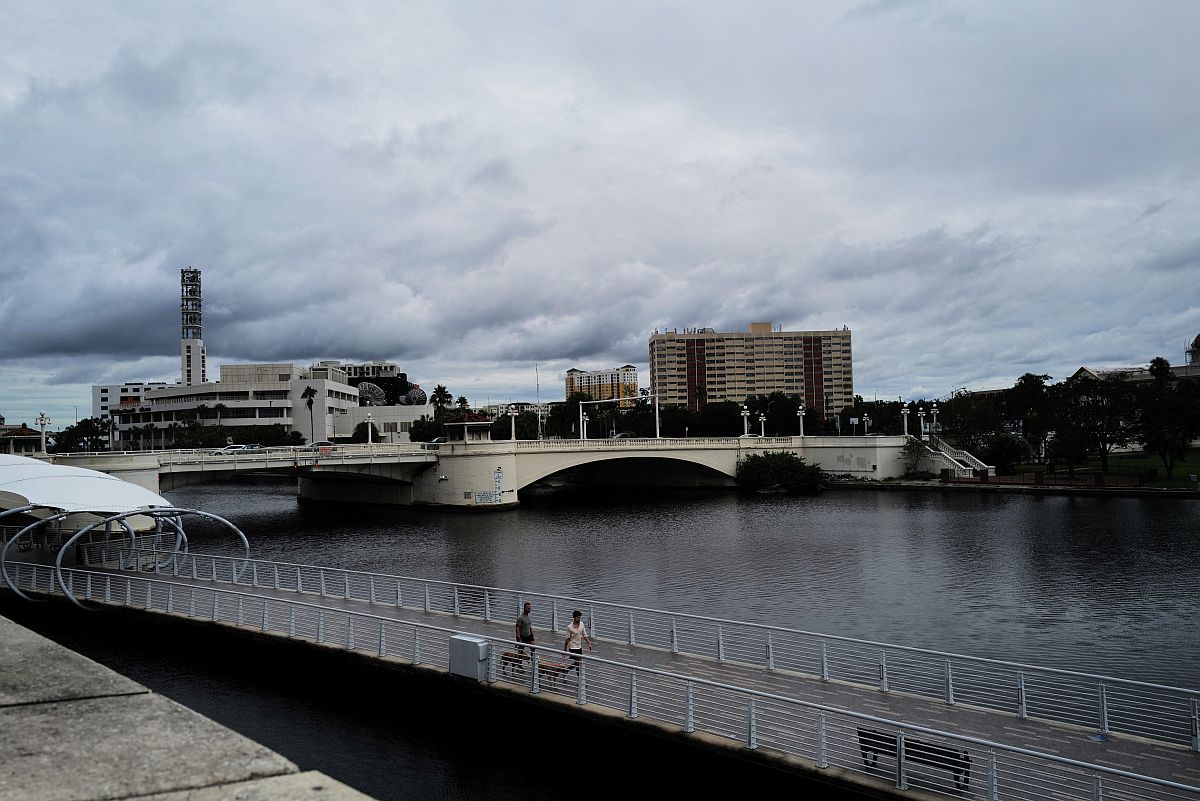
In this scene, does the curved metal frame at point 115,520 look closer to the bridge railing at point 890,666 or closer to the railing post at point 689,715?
the bridge railing at point 890,666

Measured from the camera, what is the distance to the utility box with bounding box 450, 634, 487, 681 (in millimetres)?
20078

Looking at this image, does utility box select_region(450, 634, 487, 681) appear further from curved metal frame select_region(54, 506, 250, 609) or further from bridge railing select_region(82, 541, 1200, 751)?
curved metal frame select_region(54, 506, 250, 609)

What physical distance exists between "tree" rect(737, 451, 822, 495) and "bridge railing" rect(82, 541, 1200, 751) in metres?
56.4

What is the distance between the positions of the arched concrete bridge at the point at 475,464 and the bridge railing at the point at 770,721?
35498mm

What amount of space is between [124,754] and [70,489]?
3302 centimetres

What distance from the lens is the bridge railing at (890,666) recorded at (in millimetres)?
18094

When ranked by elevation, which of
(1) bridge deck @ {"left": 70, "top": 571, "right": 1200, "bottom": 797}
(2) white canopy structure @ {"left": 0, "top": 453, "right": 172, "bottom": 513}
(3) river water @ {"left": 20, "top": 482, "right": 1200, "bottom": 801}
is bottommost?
(3) river water @ {"left": 20, "top": 482, "right": 1200, "bottom": 801}

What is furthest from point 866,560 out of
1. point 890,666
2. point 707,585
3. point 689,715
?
point 689,715

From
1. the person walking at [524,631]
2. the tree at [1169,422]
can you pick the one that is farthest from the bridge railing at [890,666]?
the tree at [1169,422]

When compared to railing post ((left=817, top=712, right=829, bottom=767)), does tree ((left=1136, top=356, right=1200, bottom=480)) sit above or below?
above

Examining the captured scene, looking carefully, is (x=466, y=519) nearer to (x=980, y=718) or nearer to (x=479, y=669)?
(x=479, y=669)

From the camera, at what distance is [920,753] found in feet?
47.9

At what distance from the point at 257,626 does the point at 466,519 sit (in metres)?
39.8

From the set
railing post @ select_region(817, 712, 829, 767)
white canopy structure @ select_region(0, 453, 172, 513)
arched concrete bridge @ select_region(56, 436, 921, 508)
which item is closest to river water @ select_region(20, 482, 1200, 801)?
railing post @ select_region(817, 712, 829, 767)
